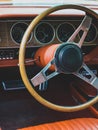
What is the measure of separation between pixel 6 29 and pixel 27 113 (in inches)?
35.6

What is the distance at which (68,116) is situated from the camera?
8.58 feet

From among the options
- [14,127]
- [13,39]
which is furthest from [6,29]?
[14,127]

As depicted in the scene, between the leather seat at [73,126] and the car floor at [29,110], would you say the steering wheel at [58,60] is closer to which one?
the leather seat at [73,126]

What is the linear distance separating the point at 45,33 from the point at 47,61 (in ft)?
1.32

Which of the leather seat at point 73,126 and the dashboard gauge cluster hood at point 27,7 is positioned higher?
the dashboard gauge cluster hood at point 27,7

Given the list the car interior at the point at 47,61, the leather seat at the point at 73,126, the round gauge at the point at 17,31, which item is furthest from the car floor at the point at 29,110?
the round gauge at the point at 17,31

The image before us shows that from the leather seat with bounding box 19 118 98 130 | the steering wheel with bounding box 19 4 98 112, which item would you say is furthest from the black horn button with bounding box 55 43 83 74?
the leather seat with bounding box 19 118 98 130

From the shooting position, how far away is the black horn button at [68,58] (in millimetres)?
1800

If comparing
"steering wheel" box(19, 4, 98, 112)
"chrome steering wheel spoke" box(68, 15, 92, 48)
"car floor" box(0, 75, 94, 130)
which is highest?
"chrome steering wheel spoke" box(68, 15, 92, 48)

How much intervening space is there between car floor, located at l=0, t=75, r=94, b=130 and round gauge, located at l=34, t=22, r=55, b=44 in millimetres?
723

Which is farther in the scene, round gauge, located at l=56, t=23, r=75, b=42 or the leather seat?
round gauge, located at l=56, t=23, r=75, b=42

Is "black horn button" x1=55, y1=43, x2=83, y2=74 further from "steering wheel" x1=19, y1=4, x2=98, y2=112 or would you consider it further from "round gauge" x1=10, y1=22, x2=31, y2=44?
"round gauge" x1=10, y1=22, x2=31, y2=44

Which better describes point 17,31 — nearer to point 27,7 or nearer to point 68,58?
point 27,7

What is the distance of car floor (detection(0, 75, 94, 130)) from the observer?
2.57 meters
